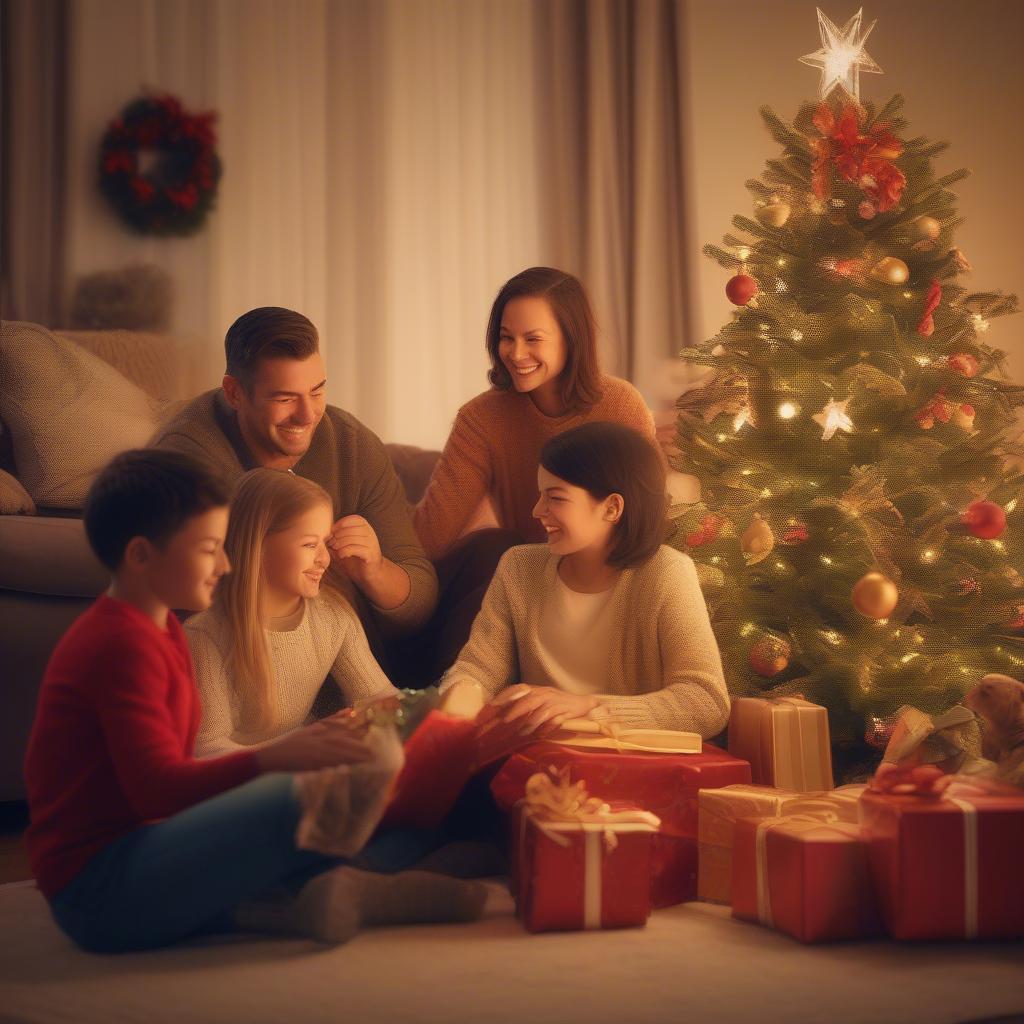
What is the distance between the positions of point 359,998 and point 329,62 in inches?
149

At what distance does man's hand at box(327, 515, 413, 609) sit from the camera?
2227 mm

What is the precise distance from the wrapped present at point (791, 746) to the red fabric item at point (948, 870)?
1.32 ft

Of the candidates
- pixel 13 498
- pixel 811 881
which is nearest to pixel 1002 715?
pixel 811 881

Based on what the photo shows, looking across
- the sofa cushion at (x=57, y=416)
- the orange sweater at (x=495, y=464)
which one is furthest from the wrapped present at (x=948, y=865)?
the sofa cushion at (x=57, y=416)

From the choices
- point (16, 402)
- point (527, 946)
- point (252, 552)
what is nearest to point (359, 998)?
point (527, 946)

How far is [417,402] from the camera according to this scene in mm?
4680

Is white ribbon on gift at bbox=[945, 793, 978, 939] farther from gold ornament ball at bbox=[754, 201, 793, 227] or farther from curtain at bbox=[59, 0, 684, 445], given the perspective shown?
curtain at bbox=[59, 0, 684, 445]

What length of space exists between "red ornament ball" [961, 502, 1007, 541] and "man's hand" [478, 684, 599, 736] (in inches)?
32.0

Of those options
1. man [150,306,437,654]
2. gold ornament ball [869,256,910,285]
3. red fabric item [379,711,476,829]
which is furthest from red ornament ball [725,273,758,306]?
red fabric item [379,711,476,829]

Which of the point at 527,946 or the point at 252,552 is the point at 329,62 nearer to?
the point at 252,552

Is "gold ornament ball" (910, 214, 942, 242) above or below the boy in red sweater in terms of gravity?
above

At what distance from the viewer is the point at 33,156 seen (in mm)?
4254

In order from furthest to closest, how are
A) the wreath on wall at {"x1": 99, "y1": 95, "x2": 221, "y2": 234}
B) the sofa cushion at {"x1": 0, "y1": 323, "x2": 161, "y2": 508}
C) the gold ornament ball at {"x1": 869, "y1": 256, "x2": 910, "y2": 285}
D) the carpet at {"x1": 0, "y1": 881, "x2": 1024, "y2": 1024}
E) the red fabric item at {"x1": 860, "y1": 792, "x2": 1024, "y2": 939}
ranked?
the wreath on wall at {"x1": 99, "y1": 95, "x2": 221, "y2": 234}, the sofa cushion at {"x1": 0, "y1": 323, "x2": 161, "y2": 508}, the gold ornament ball at {"x1": 869, "y1": 256, "x2": 910, "y2": 285}, the red fabric item at {"x1": 860, "y1": 792, "x2": 1024, "y2": 939}, the carpet at {"x1": 0, "y1": 881, "x2": 1024, "y2": 1024}

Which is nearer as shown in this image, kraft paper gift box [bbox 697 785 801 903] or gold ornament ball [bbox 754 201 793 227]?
kraft paper gift box [bbox 697 785 801 903]
